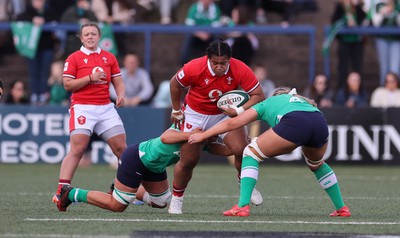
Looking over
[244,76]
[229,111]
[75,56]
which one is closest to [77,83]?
[75,56]

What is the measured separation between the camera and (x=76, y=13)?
19422mm

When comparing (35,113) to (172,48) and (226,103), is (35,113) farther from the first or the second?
(226,103)

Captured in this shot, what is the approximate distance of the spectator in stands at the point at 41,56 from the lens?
1951 centimetres

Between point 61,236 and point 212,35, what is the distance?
39.0 feet

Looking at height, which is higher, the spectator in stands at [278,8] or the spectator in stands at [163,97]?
the spectator in stands at [278,8]

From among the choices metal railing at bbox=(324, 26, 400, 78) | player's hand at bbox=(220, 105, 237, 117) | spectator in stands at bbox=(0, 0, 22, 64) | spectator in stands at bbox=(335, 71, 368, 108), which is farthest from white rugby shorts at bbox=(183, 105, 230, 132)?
spectator in stands at bbox=(0, 0, 22, 64)

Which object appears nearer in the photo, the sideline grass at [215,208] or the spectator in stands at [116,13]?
the sideline grass at [215,208]

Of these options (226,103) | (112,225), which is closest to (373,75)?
(226,103)

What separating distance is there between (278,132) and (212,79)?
3.89ft

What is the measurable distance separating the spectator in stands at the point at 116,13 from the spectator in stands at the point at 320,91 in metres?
3.74

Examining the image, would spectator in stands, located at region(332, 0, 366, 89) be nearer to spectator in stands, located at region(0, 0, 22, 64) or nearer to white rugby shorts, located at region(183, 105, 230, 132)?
spectator in stands, located at region(0, 0, 22, 64)

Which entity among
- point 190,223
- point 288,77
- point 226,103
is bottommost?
point 288,77

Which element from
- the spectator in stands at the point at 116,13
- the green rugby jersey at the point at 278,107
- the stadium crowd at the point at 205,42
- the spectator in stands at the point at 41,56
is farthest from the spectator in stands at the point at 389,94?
the green rugby jersey at the point at 278,107

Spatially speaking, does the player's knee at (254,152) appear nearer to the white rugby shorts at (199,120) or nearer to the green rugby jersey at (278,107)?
the green rugby jersey at (278,107)
